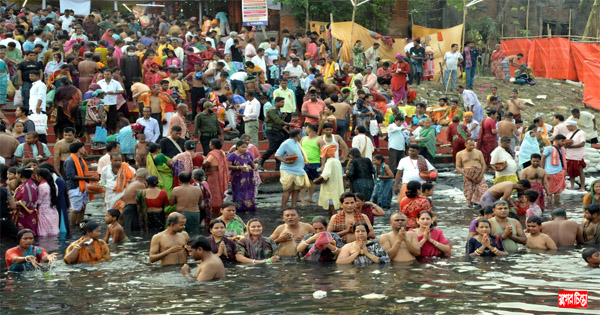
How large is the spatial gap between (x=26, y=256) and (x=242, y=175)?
18.1 feet

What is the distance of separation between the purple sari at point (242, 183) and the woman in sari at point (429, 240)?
16.2 ft

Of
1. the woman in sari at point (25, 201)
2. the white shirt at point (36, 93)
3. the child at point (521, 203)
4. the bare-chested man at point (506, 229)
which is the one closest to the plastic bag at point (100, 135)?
the white shirt at point (36, 93)

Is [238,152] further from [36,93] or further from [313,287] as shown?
[313,287]

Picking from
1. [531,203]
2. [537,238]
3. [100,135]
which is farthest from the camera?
[100,135]

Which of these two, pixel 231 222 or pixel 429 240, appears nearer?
pixel 429 240

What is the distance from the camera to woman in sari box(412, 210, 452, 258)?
39.4ft

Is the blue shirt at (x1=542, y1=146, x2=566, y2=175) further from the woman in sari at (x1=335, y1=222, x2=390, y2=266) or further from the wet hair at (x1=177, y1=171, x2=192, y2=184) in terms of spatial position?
the wet hair at (x1=177, y1=171, x2=192, y2=184)

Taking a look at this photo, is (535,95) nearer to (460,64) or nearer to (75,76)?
(460,64)

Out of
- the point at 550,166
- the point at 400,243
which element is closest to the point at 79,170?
the point at 400,243

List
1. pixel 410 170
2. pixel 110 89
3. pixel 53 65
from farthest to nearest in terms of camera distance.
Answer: pixel 53 65 → pixel 110 89 → pixel 410 170

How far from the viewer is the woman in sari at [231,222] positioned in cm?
1264

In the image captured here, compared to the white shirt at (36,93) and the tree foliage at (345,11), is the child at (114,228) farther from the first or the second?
the tree foliage at (345,11)

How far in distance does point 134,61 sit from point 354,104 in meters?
5.20

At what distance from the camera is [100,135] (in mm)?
18312
